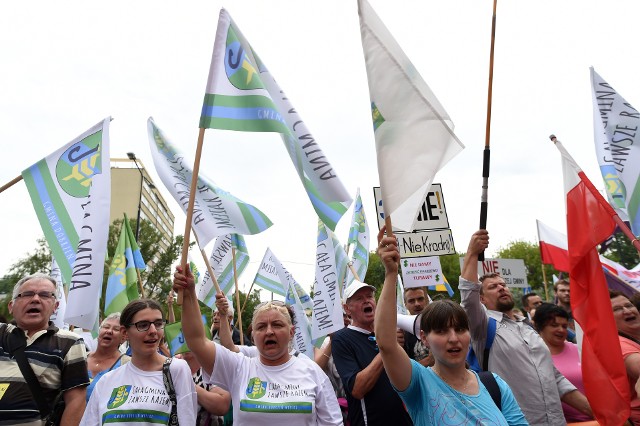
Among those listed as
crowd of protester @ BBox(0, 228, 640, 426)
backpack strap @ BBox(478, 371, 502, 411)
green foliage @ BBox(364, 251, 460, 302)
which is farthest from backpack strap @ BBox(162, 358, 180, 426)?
green foliage @ BBox(364, 251, 460, 302)

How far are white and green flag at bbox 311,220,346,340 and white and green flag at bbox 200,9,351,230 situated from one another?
9.20 ft

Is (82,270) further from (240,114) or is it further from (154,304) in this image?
(240,114)

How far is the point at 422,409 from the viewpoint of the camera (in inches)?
107

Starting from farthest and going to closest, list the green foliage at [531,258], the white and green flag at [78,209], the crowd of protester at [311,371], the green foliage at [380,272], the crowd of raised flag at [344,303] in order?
the green foliage at [531,258], the green foliage at [380,272], the white and green flag at [78,209], the crowd of raised flag at [344,303], the crowd of protester at [311,371]

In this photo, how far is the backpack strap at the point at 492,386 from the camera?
294 cm

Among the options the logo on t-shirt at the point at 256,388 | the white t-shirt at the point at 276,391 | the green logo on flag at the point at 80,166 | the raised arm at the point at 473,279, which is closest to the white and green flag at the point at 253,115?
the raised arm at the point at 473,279

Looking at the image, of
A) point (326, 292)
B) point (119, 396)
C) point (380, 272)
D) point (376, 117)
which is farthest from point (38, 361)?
point (380, 272)

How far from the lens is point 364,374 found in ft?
11.6

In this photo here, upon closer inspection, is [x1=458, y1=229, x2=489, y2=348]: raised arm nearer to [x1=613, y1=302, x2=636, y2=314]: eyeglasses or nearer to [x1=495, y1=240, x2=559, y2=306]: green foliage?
[x1=613, y1=302, x2=636, y2=314]: eyeglasses

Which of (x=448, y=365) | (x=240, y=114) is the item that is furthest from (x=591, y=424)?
(x=240, y=114)

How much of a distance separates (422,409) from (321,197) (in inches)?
63.7

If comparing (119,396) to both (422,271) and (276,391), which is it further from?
(422,271)

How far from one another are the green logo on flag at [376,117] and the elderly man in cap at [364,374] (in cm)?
143

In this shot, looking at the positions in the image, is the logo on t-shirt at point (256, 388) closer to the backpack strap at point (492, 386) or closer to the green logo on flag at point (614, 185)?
the backpack strap at point (492, 386)
